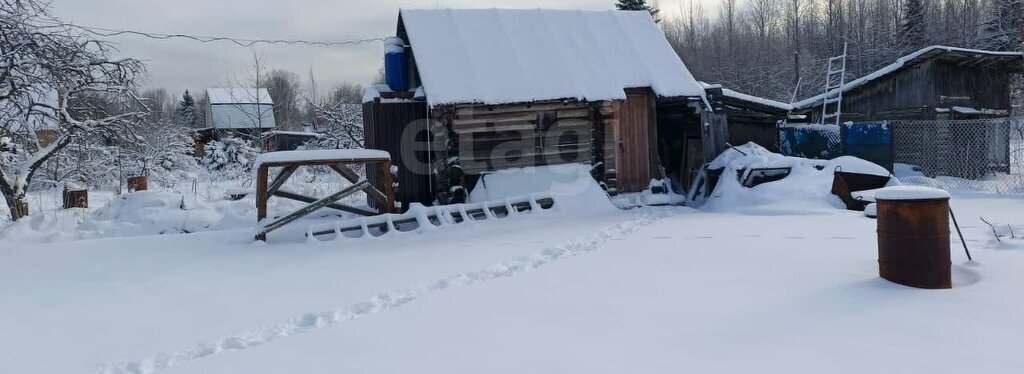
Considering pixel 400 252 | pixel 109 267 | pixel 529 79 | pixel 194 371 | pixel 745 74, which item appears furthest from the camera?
pixel 745 74

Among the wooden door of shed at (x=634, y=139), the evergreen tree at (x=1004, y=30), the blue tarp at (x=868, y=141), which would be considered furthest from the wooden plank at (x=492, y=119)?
the evergreen tree at (x=1004, y=30)

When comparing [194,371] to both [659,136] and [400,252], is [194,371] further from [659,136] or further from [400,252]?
[659,136]

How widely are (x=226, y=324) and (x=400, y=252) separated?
3.24 meters

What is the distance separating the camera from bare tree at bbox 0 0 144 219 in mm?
10234

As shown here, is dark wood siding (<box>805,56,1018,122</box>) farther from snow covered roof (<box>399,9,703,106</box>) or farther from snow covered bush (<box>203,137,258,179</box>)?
snow covered bush (<box>203,137,258,179</box>)

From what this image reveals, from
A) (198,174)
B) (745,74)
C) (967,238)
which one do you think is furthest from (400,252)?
(745,74)

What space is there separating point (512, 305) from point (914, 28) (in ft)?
143

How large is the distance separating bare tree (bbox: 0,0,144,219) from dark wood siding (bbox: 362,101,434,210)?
14.2ft

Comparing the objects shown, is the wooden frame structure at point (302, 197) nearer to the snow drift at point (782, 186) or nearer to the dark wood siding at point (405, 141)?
the dark wood siding at point (405, 141)

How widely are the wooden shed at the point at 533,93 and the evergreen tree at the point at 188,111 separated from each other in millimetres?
48784

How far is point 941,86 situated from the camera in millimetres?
18281

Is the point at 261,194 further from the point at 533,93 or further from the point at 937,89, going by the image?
the point at 937,89

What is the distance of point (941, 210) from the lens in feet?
17.8

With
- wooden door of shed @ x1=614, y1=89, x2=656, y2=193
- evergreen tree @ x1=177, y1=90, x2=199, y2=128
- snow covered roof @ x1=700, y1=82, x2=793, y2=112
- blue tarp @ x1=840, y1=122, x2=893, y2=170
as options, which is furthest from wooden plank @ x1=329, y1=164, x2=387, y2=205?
evergreen tree @ x1=177, y1=90, x2=199, y2=128
